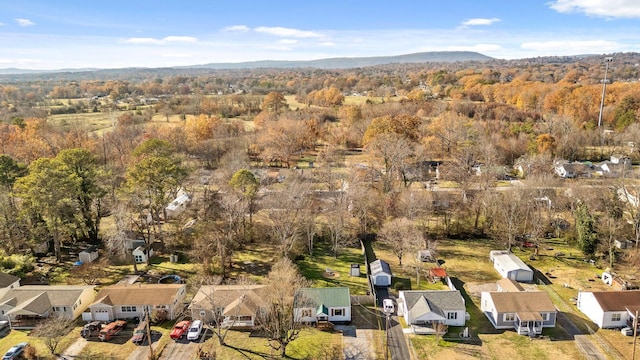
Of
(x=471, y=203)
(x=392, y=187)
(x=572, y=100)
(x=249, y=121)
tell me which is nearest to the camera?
(x=471, y=203)

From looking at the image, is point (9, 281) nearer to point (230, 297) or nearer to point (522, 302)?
point (230, 297)

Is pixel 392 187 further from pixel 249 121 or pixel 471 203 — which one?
pixel 249 121

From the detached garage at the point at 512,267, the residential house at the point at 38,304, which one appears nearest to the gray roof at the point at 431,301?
the detached garage at the point at 512,267

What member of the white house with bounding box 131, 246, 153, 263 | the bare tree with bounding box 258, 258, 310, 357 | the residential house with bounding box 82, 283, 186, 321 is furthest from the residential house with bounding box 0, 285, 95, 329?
the bare tree with bounding box 258, 258, 310, 357

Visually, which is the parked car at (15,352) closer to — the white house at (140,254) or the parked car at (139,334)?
the parked car at (139,334)

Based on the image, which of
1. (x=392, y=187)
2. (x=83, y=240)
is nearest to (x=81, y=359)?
(x=83, y=240)

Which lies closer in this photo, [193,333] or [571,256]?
[193,333]

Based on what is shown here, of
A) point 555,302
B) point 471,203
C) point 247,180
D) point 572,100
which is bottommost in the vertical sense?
point 555,302
